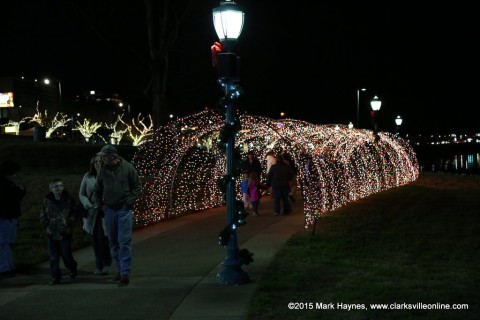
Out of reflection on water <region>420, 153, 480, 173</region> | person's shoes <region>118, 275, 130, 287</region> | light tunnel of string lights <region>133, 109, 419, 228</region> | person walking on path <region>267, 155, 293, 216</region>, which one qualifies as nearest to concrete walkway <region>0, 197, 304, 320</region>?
person's shoes <region>118, 275, 130, 287</region>

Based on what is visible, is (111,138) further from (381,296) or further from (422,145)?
(422,145)

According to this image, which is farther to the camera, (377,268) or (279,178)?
(279,178)

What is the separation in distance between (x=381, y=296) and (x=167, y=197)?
37.7ft

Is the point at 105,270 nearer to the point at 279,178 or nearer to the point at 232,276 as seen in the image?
the point at 232,276

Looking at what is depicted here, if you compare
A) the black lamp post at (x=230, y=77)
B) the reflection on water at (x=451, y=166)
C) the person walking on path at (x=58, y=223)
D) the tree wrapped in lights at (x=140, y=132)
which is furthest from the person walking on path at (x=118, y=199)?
the reflection on water at (x=451, y=166)

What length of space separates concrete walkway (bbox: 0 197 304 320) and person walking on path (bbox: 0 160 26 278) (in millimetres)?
241

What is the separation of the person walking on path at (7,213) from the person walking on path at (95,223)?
3.44 ft

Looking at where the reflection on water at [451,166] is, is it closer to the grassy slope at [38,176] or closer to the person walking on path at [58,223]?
the grassy slope at [38,176]

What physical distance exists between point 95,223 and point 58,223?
23.8 inches

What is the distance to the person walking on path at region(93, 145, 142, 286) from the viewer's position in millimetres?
9359

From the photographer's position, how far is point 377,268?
9.91 metres

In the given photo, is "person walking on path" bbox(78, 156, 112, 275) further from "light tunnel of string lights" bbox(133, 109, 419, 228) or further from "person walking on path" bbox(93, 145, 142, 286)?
"light tunnel of string lights" bbox(133, 109, 419, 228)

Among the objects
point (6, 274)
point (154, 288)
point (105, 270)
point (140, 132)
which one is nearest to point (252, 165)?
point (105, 270)

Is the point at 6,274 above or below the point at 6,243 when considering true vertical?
below
